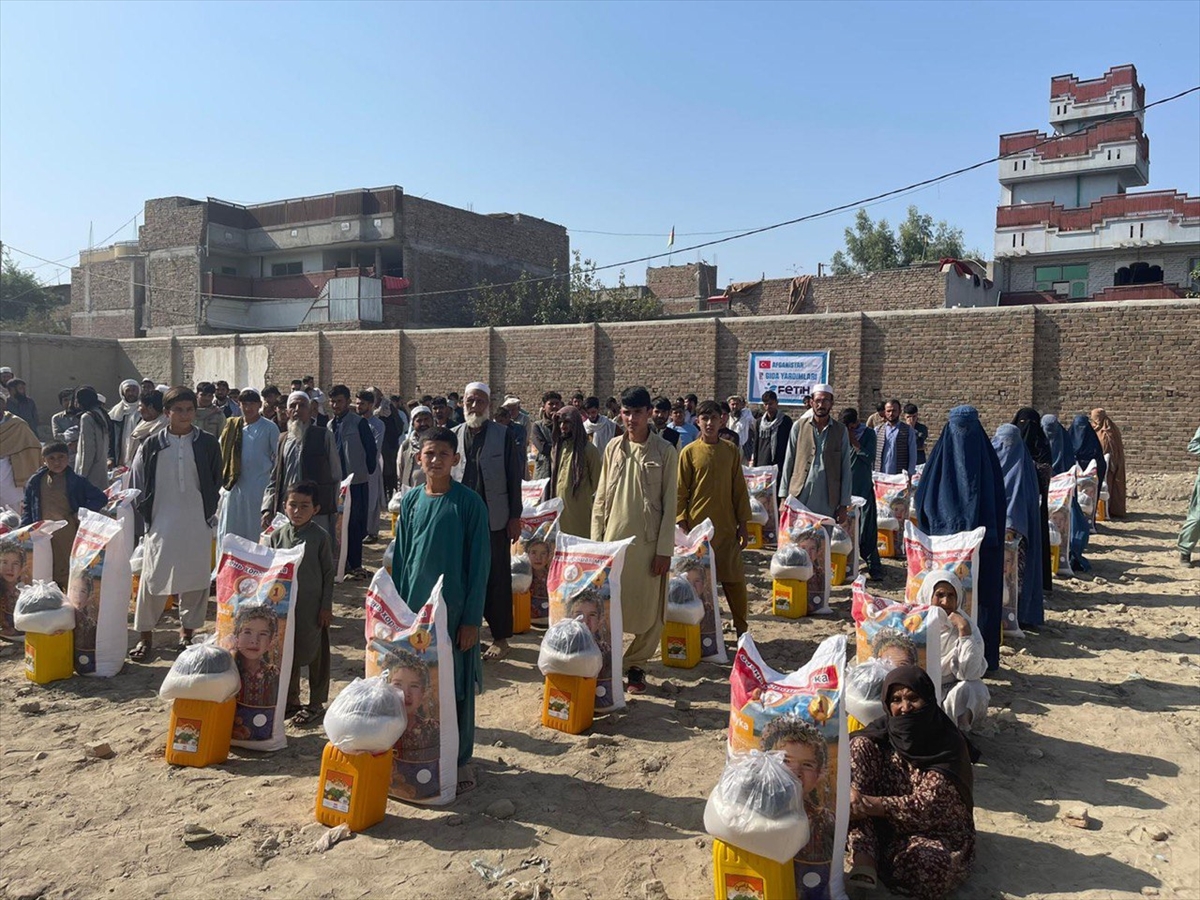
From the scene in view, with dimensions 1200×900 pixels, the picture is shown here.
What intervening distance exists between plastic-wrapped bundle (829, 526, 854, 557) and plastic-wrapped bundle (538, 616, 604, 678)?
3733mm

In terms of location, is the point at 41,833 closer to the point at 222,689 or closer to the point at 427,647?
the point at 222,689

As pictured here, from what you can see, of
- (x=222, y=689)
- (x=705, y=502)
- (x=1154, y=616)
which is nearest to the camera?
(x=222, y=689)

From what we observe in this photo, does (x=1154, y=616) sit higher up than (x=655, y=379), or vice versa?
(x=655, y=379)

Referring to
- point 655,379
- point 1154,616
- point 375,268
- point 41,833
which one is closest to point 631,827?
point 41,833

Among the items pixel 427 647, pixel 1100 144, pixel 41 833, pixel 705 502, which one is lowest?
pixel 41 833

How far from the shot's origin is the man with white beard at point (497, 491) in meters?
5.63

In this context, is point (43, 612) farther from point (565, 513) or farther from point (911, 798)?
point (911, 798)

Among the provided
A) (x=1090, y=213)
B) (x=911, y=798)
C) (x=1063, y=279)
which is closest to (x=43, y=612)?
(x=911, y=798)

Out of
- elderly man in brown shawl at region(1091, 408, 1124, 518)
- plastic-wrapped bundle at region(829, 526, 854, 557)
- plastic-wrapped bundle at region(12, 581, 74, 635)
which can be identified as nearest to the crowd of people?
plastic-wrapped bundle at region(829, 526, 854, 557)

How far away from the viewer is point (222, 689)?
13.0 ft

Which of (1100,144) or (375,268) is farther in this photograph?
(1100,144)

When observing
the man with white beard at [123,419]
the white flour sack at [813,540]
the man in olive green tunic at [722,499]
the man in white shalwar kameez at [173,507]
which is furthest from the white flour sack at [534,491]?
the man with white beard at [123,419]

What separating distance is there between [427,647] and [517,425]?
169 inches

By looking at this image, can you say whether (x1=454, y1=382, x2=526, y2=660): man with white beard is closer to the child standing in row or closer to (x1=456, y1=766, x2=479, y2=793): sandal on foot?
(x1=456, y1=766, x2=479, y2=793): sandal on foot
